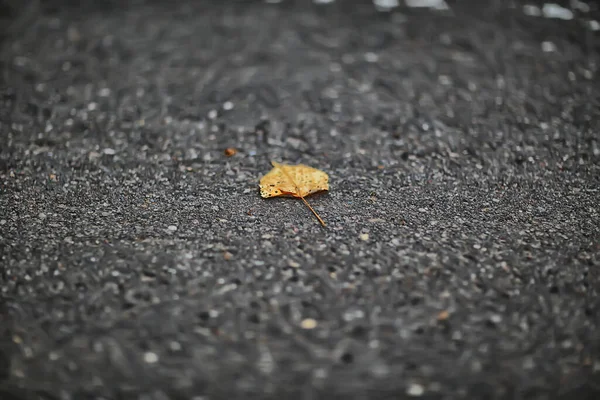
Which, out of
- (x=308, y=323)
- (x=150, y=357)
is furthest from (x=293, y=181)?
(x=150, y=357)

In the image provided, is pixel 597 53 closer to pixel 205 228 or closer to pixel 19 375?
pixel 205 228

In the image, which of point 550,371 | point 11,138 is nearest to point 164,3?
point 11,138

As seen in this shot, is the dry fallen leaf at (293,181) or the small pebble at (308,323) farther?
the dry fallen leaf at (293,181)

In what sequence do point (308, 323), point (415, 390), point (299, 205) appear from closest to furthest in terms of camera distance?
point (415, 390) → point (308, 323) → point (299, 205)

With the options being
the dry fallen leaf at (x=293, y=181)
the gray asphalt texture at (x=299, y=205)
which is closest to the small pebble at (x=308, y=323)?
the gray asphalt texture at (x=299, y=205)

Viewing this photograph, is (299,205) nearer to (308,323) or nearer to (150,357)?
(308,323)

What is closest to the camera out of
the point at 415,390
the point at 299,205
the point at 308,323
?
the point at 415,390

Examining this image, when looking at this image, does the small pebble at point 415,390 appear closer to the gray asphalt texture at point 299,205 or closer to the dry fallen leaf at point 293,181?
the gray asphalt texture at point 299,205
